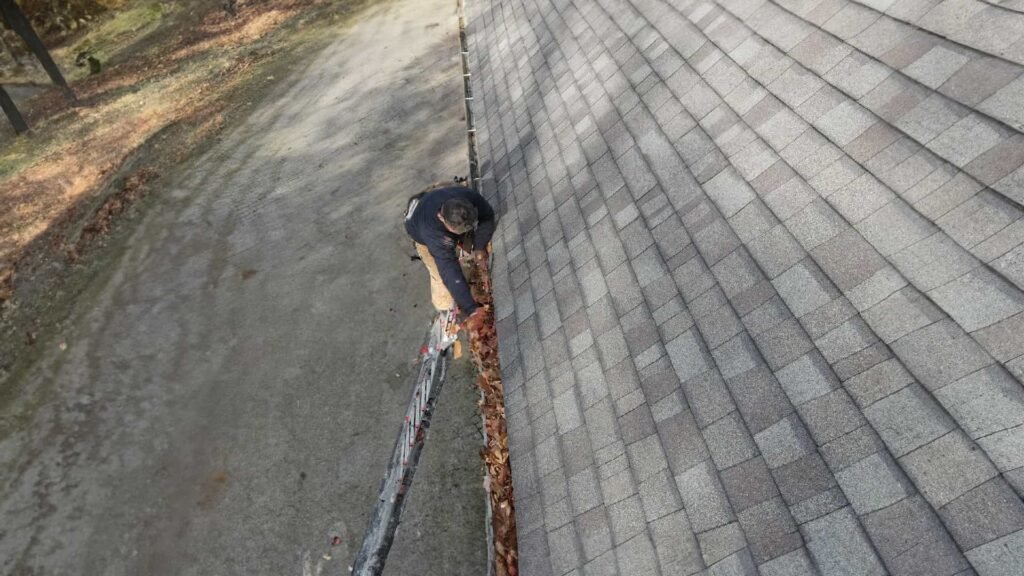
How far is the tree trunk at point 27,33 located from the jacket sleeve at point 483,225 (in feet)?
66.9

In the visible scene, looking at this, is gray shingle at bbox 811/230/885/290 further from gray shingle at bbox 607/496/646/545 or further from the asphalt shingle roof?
gray shingle at bbox 607/496/646/545

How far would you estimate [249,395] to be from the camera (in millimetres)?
8102

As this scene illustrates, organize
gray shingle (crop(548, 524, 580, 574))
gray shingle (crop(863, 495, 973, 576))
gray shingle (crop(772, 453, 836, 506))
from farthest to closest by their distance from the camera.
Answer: gray shingle (crop(548, 524, 580, 574)) < gray shingle (crop(772, 453, 836, 506)) < gray shingle (crop(863, 495, 973, 576))

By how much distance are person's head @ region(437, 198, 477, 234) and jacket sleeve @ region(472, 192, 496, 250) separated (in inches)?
21.1

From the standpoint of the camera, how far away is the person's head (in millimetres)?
5148

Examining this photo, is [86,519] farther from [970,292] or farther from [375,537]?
[970,292]

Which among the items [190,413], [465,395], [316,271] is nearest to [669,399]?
[465,395]

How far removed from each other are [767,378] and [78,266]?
41.4ft

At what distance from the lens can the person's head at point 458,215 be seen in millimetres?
5148

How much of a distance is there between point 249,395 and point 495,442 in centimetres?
389

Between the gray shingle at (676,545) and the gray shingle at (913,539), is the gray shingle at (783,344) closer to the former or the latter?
the gray shingle at (913,539)

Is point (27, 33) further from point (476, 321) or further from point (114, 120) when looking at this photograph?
point (476, 321)

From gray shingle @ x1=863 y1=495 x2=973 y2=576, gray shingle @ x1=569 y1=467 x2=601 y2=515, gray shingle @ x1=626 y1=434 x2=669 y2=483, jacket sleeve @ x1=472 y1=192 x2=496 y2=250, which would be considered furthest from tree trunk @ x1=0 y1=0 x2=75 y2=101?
gray shingle @ x1=863 y1=495 x2=973 y2=576

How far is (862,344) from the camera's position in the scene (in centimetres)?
283
